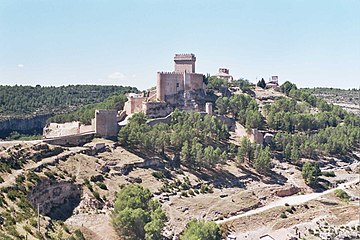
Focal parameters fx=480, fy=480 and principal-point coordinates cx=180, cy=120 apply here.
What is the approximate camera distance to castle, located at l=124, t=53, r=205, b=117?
79938 millimetres

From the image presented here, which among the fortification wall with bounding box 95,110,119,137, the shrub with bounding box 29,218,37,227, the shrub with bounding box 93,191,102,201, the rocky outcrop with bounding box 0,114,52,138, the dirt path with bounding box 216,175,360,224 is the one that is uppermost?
the fortification wall with bounding box 95,110,119,137

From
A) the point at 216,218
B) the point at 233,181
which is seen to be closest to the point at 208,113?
the point at 233,181

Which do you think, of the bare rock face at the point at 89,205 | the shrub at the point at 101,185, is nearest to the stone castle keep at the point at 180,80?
the shrub at the point at 101,185

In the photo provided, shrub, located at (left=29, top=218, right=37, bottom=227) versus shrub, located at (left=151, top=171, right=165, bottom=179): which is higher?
shrub, located at (left=29, top=218, right=37, bottom=227)

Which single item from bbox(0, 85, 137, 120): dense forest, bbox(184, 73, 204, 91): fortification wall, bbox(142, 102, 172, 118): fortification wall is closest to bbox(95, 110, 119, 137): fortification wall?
bbox(142, 102, 172, 118): fortification wall

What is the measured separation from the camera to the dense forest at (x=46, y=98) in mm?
109062

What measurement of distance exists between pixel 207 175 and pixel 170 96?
2191 centimetres

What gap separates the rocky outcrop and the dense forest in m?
2.35

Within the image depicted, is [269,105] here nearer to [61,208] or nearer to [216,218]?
[216,218]

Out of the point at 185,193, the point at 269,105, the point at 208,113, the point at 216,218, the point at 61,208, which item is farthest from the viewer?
the point at 269,105

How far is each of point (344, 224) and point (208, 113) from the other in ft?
106

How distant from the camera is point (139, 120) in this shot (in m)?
71.8

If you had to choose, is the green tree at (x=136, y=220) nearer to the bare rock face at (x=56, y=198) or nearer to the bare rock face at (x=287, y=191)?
the bare rock face at (x=56, y=198)

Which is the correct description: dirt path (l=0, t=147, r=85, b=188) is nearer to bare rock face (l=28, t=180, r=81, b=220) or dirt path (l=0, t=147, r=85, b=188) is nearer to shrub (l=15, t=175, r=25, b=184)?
shrub (l=15, t=175, r=25, b=184)
